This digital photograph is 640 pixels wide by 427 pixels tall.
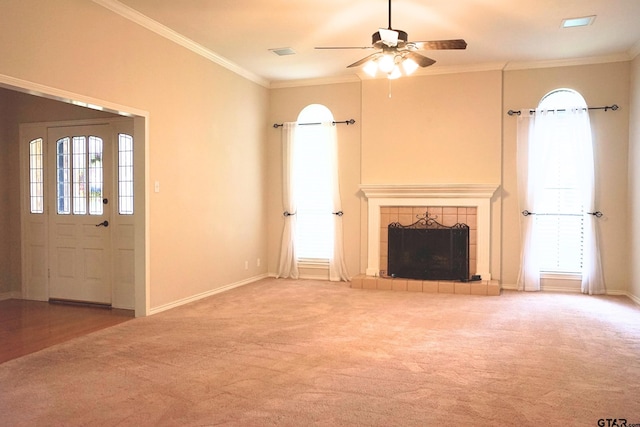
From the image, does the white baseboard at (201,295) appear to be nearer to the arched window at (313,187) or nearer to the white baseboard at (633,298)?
the arched window at (313,187)

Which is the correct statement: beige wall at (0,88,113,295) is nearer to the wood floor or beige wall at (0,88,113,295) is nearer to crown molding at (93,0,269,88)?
the wood floor

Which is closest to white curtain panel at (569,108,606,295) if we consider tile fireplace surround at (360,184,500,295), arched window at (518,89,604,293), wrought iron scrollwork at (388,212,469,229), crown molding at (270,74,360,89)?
arched window at (518,89,604,293)

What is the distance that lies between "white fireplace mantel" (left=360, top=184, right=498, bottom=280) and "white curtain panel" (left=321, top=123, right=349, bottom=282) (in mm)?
443

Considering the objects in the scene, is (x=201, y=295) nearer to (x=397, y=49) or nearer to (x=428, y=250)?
(x=428, y=250)

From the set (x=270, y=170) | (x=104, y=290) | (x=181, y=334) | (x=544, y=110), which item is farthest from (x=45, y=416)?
(x=544, y=110)

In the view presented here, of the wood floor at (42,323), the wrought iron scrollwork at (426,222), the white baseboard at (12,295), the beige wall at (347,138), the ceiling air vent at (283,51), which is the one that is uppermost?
the ceiling air vent at (283,51)

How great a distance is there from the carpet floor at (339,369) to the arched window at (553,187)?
1.15 metres

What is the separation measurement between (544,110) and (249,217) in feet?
14.4

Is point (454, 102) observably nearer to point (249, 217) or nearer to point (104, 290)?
point (249, 217)

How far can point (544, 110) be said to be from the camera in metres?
6.22

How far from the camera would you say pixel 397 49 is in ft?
12.9

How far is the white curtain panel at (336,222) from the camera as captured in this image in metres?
7.04

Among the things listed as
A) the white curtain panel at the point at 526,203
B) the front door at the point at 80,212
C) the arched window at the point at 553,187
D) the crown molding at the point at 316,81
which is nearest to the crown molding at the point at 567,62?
the arched window at the point at 553,187

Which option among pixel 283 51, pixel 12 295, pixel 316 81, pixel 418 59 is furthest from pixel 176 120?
pixel 12 295
